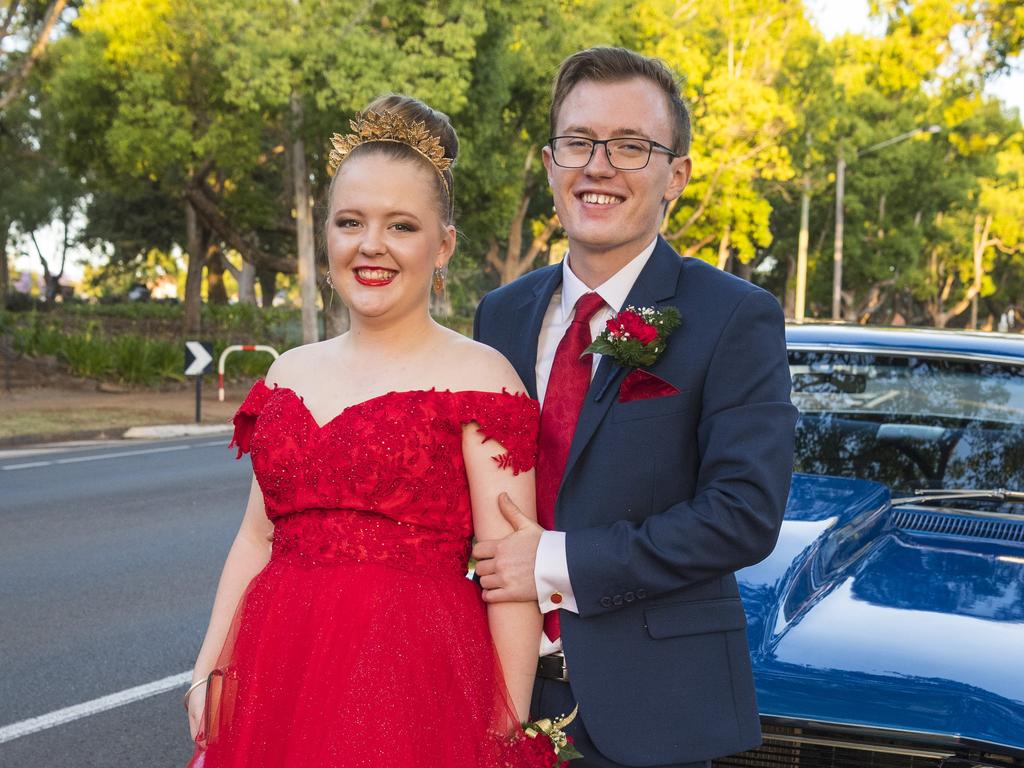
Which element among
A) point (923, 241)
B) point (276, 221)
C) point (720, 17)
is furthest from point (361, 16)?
point (923, 241)

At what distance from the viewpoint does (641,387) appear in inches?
86.6

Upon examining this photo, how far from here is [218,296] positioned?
4206cm

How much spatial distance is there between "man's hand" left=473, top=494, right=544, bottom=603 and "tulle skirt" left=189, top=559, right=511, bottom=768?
12cm

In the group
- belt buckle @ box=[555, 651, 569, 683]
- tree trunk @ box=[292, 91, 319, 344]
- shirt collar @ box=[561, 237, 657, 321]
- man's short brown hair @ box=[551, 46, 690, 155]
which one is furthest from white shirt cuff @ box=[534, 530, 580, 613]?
tree trunk @ box=[292, 91, 319, 344]

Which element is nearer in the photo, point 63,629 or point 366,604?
point 366,604

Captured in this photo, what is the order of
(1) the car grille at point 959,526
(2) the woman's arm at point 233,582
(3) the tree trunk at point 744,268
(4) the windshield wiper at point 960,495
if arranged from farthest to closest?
1. (3) the tree trunk at point 744,268
2. (4) the windshield wiper at point 960,495
3. (1) the car grille at point 959,526
4. (2) the woman's arm at point 233,582

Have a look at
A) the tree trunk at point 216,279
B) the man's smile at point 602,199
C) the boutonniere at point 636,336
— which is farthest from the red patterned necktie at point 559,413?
the tree trunk at point 216,279

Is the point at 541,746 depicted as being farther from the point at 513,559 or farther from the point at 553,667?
the point at 513,559

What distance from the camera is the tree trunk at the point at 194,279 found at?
2830 centimetres

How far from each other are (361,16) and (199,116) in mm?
3899

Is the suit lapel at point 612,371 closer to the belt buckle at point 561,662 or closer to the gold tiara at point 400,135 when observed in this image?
the belt buckle at point 561,662

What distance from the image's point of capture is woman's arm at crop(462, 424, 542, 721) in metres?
2.22

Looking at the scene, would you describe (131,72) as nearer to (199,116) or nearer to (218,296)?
(199,116)

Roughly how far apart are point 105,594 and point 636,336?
5.81 m
